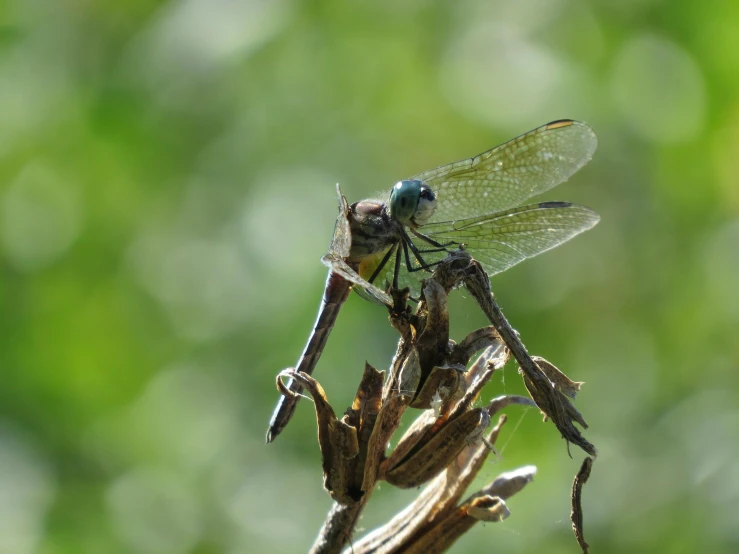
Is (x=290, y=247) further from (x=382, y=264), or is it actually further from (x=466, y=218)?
(x=466, y=218)

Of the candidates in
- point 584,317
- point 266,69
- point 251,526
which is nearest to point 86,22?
point 266,69

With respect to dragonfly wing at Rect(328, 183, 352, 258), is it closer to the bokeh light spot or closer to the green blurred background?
the green blurred background

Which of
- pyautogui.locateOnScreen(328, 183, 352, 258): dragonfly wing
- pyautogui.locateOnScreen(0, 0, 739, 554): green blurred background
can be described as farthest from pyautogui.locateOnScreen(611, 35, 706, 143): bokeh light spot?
pyautogui.locateOnScreen(328, 183, 352, 258): dragonfly wing

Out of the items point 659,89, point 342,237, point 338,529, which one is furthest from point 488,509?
point 659,89

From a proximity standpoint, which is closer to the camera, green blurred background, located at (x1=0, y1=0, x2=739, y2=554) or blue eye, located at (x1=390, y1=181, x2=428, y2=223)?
blue eye, located at (x1=390, y1=181, x2=428, y2=223)

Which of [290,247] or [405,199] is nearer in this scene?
[405,199]

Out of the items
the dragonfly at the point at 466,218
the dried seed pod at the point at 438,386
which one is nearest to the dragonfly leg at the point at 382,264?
the dragonfly at the point at 466,218
